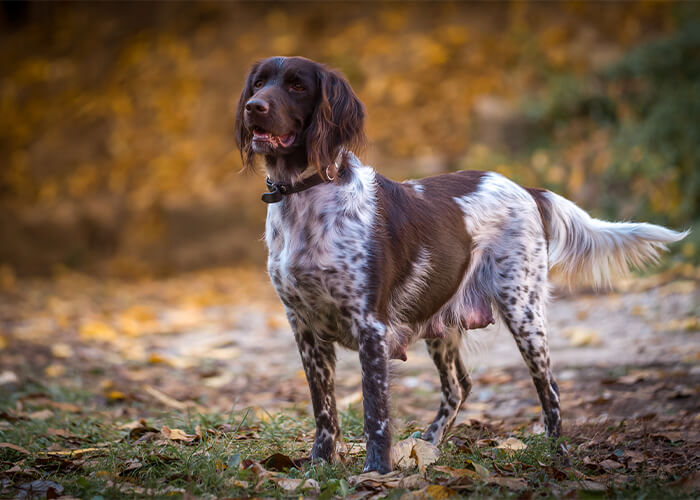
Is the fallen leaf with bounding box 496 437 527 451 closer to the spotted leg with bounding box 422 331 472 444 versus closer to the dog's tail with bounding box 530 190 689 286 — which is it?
the spotted leg with bounding box 422 331 472 444

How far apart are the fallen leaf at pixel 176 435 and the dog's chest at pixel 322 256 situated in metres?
0.80

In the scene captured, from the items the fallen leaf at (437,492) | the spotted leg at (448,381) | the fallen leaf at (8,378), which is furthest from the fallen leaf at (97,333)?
the fallen leaf at (437,492)

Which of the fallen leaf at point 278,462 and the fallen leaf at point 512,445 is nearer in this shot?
the fallen leaf at point 278,462

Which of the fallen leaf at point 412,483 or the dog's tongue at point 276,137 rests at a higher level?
the dog's tongue at point 276,137

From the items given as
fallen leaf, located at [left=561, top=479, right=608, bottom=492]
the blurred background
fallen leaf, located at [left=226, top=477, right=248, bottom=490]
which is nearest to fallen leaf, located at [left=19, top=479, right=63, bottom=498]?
fallen leaf, located at [left=226, top=477, right=248, bottom=490]

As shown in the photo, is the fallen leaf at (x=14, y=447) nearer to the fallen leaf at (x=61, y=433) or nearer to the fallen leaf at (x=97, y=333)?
the fallen leaf at (x=61, y=433)

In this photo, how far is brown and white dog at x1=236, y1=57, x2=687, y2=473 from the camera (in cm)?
301

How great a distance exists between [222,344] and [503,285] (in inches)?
139

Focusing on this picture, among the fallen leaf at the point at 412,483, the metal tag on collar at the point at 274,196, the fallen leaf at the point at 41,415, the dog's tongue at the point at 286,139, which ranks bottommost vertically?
the fallen leaf at the point at 41,415

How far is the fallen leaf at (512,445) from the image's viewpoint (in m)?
3.20

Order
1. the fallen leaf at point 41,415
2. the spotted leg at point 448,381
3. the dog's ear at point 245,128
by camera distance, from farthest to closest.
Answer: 1. the fallen leaf at point 41,415
2. the spotted leg at point 448,381
3. the dog's ear at point 245,128

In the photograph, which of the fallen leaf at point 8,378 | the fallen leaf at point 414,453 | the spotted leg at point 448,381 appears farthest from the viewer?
the fallen leaf at point 8,378

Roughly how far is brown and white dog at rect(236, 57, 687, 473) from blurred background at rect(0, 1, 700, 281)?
17.5ft

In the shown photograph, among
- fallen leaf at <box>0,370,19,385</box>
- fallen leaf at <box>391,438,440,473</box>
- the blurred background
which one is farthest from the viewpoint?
the blurred background
